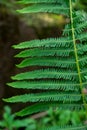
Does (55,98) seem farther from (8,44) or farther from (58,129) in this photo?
(8,44)

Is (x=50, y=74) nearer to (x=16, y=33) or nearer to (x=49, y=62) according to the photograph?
(x=49, y=62)

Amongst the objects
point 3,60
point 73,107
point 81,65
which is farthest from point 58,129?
point 3,60

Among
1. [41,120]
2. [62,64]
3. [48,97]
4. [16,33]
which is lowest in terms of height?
[41,120]

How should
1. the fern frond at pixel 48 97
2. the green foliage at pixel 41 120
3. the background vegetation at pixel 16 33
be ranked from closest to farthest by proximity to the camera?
1. the fern frond at pixel 48 97
2. the green foliage at pixel 41 120
3. the background vegetation at pixel 16 33

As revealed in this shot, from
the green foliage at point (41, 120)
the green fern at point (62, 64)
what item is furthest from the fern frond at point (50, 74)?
the green foliage at point (41, 120)

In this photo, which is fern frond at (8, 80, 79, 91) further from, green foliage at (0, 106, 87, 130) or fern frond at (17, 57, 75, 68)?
green foliage at (0, 106, 87, 130)

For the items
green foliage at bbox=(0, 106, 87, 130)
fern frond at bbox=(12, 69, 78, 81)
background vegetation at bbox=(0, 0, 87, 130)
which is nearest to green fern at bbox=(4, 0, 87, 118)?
fern frond at bbox=(12, 69, 78, 81)

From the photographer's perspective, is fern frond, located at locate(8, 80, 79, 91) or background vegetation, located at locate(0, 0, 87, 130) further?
background vegetation, located at locate(0, 0, 87, 130)

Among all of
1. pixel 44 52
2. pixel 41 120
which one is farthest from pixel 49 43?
pixel 41 120

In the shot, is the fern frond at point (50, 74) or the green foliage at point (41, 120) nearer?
the fern frond at point (50, 74)

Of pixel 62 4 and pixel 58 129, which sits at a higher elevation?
pixel 62 4

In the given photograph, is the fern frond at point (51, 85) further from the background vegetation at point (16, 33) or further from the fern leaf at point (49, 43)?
the background vegetation at point (16, 33)
